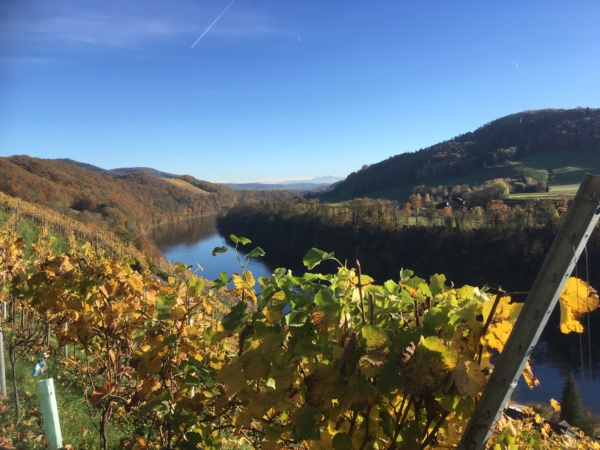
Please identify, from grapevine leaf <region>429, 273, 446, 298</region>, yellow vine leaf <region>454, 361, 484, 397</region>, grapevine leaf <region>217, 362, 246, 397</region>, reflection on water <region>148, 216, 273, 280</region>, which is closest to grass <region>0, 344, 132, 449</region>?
grapevine leaf <region>217, 362, 246, 397</region>

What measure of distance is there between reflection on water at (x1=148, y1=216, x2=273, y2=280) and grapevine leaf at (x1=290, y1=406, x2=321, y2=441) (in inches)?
1383

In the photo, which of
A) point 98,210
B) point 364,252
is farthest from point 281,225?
point 98,210

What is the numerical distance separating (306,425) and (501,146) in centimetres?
7597

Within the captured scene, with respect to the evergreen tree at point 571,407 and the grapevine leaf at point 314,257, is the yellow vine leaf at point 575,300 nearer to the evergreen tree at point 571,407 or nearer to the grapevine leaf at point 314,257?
the grapevine leaf at point 314,257

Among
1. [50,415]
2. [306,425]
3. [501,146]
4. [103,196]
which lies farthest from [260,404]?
[103,196]

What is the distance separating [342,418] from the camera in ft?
3.57

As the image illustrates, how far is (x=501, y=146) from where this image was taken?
6662 cm

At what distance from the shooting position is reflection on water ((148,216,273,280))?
45469 millimetres

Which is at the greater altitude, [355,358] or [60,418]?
[355,358]

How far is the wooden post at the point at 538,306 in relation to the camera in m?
0.77

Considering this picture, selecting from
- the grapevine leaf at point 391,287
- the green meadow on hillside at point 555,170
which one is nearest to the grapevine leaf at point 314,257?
the grapevine leaf at point 391,287

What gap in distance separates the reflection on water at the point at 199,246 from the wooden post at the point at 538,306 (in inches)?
1386

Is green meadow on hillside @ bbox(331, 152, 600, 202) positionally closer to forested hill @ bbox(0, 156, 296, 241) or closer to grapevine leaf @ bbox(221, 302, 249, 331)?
grapevine leaf @ bbox(221, 302, 249, 331)

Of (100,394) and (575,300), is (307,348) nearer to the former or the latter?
(575,300)
